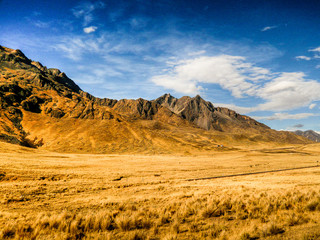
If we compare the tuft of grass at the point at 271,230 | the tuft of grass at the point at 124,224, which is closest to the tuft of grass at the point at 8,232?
the tuft of grass at the point at 124,224

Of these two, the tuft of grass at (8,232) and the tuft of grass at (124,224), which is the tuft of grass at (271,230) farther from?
the tuft of grass at (8,232)

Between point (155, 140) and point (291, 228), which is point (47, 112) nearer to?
point (155, 140)

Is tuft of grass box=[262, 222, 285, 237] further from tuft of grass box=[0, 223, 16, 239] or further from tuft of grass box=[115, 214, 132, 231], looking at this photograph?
tuft of grass box=[0, 223, 16, 239]

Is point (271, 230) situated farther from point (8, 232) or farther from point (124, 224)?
point (8, 232)

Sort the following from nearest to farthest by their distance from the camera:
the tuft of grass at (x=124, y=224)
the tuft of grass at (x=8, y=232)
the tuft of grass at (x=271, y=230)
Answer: the tuft of grass at (x=8, y=232) → the tuft of grass at (x=271, y=230) → the tuft of grass at (x=124, y=224)

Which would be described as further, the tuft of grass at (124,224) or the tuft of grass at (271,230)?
the tuft of grass at (124,224)

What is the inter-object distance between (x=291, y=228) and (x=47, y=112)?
9868 cm

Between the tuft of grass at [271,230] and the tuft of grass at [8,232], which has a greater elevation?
the tuft of grass at [271,230]

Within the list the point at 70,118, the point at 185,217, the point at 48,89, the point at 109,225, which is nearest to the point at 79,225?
the point at 109,225

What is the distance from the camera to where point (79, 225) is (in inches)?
290

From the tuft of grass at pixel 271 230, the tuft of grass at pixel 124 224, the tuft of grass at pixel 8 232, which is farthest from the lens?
the tuft of grass at pixel 124 224

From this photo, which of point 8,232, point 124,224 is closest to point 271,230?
point 124,224

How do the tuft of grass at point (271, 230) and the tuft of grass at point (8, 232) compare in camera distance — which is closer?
the tuft of grass at point (8, 232)

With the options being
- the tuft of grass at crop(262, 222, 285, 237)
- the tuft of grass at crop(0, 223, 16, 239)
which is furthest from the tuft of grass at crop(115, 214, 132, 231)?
the tuft of grass at crop(262, 222, 285, 237)
